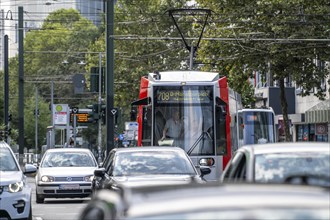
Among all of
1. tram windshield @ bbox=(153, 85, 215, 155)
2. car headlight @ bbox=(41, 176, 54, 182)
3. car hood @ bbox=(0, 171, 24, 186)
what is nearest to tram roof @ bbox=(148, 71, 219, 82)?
tram windshield @ bbox=(153, 85, 215, 155)

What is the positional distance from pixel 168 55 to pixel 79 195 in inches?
1550

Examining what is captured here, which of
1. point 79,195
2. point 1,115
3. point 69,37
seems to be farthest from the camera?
point 69,37

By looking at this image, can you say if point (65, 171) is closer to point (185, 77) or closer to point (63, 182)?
point (63, 182)

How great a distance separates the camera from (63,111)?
A: 6188 centimetres

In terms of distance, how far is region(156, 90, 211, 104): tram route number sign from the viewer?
86.4 feet

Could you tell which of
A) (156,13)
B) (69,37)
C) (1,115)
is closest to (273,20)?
(156,13)

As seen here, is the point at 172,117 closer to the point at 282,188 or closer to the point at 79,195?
the point at 79,195

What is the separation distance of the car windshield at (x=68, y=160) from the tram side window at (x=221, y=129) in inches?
140

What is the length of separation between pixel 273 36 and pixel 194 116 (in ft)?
59.5

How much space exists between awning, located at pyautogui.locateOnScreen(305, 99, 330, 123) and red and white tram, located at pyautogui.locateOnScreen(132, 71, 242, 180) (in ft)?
90.1

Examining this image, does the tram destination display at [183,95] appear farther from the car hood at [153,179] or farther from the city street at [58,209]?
the car hood at [153,179]

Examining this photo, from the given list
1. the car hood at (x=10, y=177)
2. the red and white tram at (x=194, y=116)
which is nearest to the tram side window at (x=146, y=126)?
the red and white tram at (x=194, y=116)

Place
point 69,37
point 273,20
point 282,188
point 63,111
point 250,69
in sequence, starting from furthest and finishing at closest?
point 69,37 → point 63,111 → point 250,69 → point 273,20 → point 282,188

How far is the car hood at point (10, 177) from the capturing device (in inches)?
659
